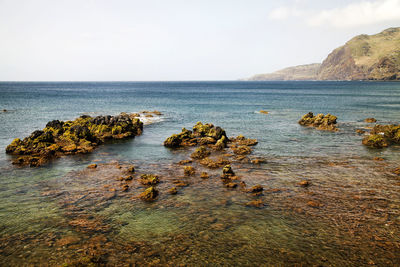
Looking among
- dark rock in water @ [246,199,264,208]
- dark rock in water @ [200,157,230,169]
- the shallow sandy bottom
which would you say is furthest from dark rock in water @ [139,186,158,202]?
dark rock in water @ [200,157,230,169]

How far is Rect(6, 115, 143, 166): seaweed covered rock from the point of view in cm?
3136

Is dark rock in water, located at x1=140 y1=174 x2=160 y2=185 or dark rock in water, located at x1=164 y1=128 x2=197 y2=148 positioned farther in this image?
dark rock in water, located at x1=164 y1=128 x2=197 y2=148

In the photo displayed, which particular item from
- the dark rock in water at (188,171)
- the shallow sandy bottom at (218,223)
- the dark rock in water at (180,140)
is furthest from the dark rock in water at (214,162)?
the dark rock in water at (180,140)

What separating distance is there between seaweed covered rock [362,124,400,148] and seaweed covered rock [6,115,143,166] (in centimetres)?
3777

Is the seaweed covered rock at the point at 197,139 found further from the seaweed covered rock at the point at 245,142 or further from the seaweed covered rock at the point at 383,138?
the seaweed covered rock at the point at 383,138

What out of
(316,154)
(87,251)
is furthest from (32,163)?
(316,154)

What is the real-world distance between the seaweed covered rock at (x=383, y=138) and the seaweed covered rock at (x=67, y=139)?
3777 cm

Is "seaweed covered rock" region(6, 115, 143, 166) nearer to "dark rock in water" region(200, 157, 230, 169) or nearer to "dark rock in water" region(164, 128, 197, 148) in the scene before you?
"dark rock in water" region(164, 128, 197, 148)

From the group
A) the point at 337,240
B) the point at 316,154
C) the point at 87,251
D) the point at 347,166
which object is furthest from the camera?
the point at 316,154

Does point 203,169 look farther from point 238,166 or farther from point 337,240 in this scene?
point 337,240

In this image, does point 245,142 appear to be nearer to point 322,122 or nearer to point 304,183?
point 304,183

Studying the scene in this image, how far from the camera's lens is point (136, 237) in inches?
582

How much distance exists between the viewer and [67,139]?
119 feet

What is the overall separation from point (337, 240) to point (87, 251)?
14.3 m
